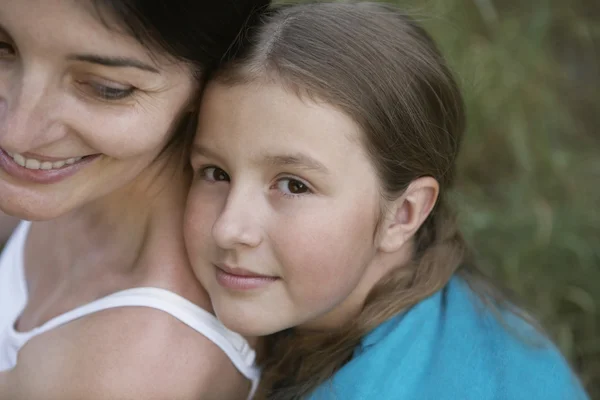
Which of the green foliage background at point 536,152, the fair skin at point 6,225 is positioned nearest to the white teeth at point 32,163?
the fair skin at point 6,225

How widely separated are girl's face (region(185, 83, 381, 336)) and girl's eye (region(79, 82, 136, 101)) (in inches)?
9.5

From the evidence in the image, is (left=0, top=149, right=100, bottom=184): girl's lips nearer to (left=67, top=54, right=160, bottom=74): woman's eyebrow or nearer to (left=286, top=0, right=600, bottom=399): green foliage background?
(left=67, top=54, right=160, bottom=74): woman's eyebrow

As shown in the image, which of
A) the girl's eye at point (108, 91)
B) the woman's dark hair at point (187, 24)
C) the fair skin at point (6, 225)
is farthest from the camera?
the fair skin at point (6, 225)

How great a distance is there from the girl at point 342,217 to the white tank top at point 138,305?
0.06m

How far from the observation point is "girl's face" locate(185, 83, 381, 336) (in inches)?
74.4

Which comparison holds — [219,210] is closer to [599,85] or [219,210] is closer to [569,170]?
[569,170]

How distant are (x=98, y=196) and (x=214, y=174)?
0.95 feet

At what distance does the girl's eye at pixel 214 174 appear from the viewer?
2.03 m

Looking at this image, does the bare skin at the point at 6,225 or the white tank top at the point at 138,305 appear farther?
the bare skin at the point at 6,225

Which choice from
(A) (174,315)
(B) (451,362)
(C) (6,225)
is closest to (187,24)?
(A) (174,315)

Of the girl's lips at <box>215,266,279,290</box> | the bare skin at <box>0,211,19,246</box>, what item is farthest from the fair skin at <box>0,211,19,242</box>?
the girl's lips at <box>215,266,279,290</box>

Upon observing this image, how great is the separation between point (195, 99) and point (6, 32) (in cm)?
48

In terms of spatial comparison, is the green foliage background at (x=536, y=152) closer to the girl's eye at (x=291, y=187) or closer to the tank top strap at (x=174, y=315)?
the girl's eye at (x=291, y=187)

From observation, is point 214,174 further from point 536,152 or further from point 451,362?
point 536,152
